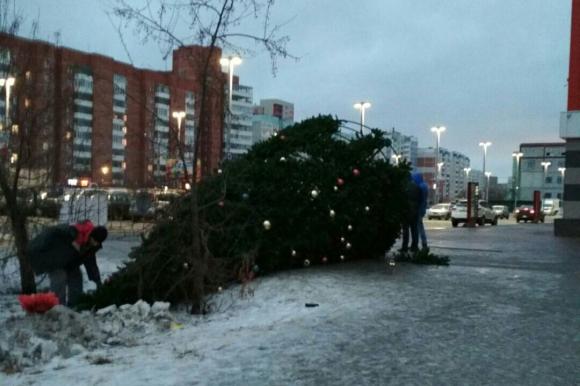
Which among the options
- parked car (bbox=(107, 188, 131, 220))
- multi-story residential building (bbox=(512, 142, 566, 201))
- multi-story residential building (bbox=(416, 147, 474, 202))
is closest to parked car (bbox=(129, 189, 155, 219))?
parked car (bbox=(107, 188, 131, 220))

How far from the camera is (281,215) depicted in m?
9.36

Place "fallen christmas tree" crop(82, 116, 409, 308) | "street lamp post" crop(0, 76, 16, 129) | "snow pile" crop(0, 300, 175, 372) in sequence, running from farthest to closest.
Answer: "street lamp post" crop(0, 76, 16, 129) < "fallen christmas tree" crop(82, 116, 409, 308) < "snow pile" crop(0, 300, 175, 372)

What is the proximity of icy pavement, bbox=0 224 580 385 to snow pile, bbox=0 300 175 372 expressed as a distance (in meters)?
0.06

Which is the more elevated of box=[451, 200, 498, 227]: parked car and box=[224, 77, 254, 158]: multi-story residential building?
box=[224, 77, 254, 158]: multi-story residential building

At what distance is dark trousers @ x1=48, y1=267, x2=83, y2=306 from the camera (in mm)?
8766

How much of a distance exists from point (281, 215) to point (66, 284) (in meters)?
3.03

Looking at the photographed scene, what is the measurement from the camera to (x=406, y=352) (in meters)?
5.61

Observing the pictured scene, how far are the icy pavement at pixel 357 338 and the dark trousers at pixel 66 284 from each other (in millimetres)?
587

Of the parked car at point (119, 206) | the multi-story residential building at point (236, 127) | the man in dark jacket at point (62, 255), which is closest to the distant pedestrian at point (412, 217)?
the multi-story residential building at point (236, 127)

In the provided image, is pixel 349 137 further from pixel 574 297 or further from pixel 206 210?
pixel 574 297

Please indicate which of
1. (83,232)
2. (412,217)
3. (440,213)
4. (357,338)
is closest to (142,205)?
(83,232)

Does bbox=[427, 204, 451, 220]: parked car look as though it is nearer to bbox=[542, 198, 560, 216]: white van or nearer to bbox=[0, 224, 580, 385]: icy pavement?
bbox=[542, 198, 560, 216]: white van

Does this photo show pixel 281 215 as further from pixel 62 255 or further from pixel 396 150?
pixel 396 150

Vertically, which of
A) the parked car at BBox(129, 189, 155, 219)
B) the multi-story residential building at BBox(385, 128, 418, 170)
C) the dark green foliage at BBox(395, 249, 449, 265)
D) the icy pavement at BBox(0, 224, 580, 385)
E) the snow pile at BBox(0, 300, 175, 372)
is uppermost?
the multi-story residential building at BBox(385, 128, 418, 170)
